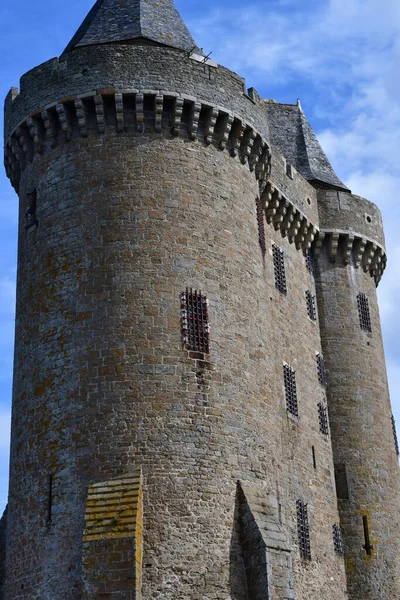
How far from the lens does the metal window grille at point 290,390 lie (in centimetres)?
2636

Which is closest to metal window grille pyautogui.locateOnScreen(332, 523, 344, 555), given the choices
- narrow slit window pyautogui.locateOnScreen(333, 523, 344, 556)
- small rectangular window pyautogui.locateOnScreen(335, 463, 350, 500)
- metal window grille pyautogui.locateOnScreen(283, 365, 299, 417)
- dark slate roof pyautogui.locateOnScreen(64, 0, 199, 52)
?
narrow slit window pyautogui.locateOnScreen(333, 523, 344, 556)

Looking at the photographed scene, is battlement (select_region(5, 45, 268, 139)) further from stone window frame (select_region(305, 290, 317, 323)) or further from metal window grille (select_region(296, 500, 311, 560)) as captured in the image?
metal window grille (select_region(296, 500, 311, 560))

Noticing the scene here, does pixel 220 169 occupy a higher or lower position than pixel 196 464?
higher

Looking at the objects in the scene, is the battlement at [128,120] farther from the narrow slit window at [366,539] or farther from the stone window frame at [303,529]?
the narrow slit window at [366,539]

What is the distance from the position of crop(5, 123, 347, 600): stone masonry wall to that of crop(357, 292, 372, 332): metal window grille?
7.88 meters

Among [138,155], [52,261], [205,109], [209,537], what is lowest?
[209,537]

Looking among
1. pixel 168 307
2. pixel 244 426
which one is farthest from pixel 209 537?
pixel 168 307

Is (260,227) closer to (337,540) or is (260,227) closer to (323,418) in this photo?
(323,418)

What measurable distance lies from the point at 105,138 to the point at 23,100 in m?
2.83

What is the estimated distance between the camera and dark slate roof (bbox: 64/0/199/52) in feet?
80.4

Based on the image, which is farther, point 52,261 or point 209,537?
point 52,261

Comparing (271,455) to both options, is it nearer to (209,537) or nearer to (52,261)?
(209,537)

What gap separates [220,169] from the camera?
23188 millimetres

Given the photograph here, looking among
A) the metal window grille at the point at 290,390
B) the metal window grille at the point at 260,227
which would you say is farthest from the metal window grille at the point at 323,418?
the metal window grille at the point at 260,227
